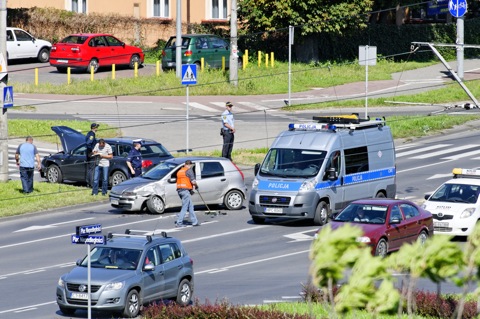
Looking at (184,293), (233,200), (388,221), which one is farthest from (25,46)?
(184,293)

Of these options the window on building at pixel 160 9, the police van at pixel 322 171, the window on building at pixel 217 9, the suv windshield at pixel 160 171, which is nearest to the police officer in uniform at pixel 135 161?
the suv windshield at pixel 160 171

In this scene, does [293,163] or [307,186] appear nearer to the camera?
[307,186]

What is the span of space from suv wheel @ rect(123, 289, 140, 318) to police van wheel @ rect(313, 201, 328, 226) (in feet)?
29.6

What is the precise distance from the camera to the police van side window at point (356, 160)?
95.5 ft

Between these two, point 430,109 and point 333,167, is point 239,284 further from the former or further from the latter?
point 430,109

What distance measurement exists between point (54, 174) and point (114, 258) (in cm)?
1473

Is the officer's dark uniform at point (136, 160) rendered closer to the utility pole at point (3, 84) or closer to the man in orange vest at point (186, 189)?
the utility pole at point (3, 84)

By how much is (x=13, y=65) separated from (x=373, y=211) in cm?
3677

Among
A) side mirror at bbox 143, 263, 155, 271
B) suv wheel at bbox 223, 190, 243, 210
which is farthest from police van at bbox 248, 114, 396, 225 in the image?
side mirror at bbox 143, 263, 155, 271

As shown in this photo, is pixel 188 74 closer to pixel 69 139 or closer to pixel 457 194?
pixel 69 139

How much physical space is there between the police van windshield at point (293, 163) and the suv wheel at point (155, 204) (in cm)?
291

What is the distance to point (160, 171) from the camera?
30.5 meters

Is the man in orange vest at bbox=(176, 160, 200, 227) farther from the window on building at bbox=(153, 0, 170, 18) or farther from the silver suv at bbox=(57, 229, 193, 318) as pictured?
the window on building at bbox=(153, 0, 170, 18)

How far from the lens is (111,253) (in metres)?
20.5
